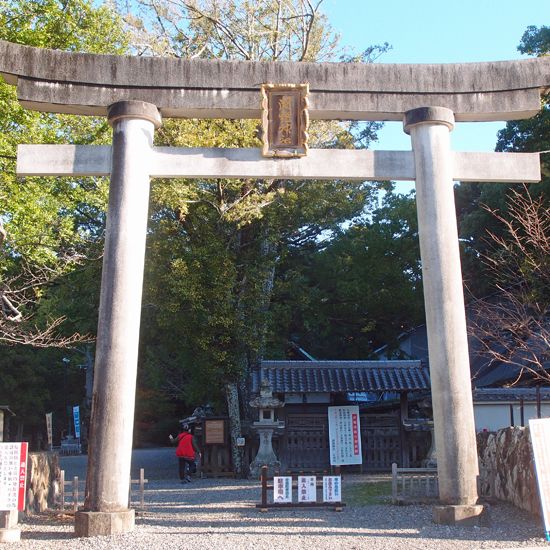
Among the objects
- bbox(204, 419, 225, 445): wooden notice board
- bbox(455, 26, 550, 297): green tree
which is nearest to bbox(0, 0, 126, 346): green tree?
bbox(204, 419, 225, 445): wooden notice board

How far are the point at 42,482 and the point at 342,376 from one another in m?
8.75

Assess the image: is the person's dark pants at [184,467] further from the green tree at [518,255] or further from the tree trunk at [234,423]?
the green tree at [518,255]

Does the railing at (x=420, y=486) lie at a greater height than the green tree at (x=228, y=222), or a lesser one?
lesser

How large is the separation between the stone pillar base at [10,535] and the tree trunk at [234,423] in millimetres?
10072

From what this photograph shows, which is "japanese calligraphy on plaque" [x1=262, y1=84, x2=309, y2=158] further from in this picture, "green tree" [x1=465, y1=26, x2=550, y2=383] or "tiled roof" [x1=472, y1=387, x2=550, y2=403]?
"tiled roof" [x1=472, y1=387, x2=550, y2=403]

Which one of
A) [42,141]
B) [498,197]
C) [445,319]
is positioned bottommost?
[445,319]

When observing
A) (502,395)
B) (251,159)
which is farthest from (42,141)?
(502,395)

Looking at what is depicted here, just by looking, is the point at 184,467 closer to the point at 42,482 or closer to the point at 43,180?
the point at 42,482

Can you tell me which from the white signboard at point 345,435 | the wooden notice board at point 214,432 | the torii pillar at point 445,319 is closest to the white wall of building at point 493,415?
the white signboard at point 345,435

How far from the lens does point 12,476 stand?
7.54m

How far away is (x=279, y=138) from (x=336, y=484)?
524 centimetres

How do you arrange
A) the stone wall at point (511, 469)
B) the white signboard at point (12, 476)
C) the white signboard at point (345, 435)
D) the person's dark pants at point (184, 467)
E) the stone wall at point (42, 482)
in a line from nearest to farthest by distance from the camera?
the white signboard at point (12, 476), the stone wall at point (511, 469), the stone wall at point (42, 482), the white signboard at point (345, 435), the person's dark pants at point (184, 467)

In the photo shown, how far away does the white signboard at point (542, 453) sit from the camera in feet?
21.0

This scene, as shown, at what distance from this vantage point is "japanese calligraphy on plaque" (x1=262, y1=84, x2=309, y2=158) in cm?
880
